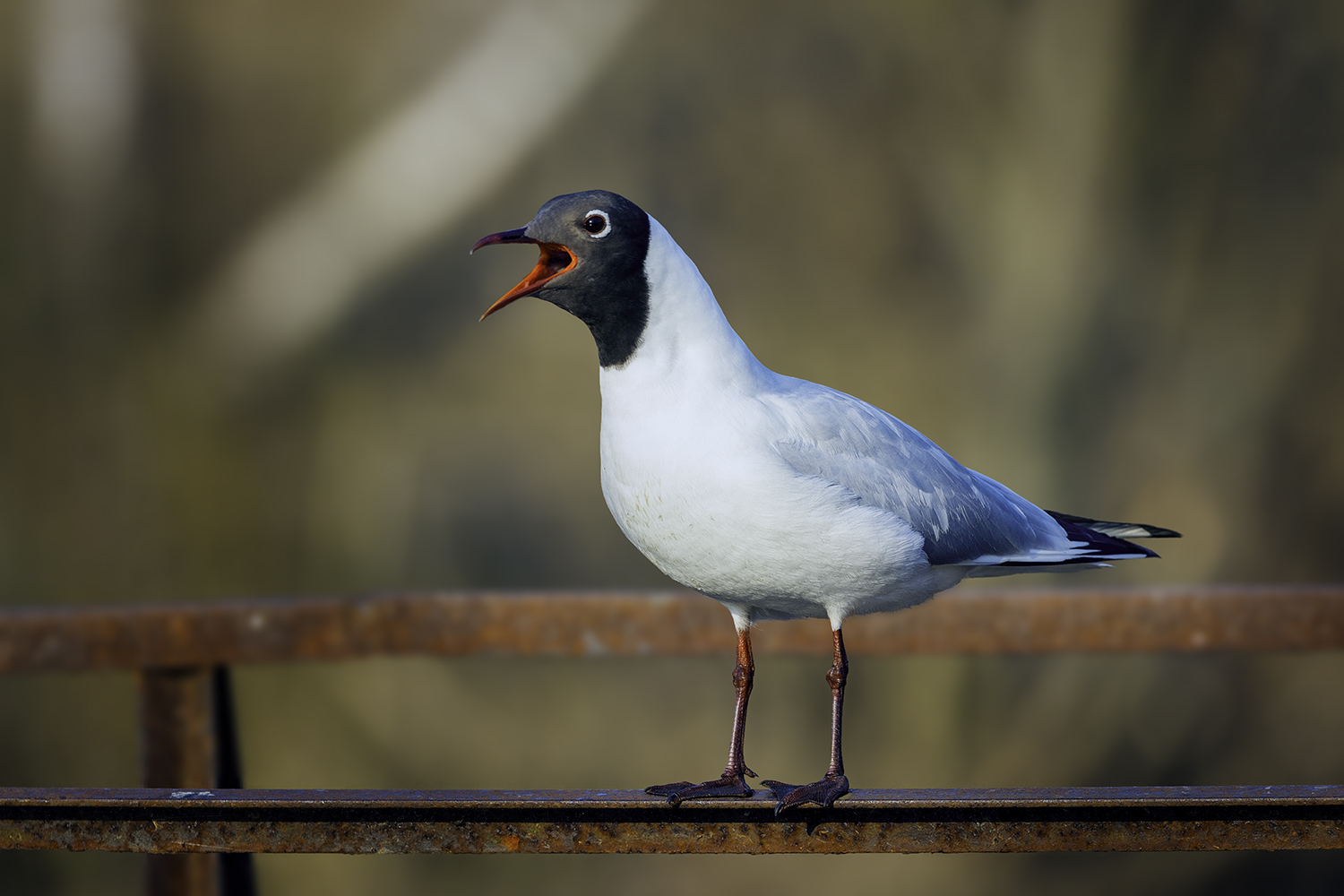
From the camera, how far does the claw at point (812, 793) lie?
934mm

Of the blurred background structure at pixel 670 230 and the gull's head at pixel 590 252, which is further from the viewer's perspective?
the blurred background structure at pixel 670 230

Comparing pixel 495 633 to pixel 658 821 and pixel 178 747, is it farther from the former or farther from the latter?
pixel 658 821

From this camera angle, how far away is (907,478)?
1.13 m

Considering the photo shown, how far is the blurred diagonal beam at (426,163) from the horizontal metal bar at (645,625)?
142 centimetres

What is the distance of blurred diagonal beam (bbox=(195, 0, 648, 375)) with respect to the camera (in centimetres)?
290

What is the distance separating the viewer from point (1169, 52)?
2881 millimetres

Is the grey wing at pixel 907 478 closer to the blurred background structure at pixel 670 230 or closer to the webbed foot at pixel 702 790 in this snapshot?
the webbed foot at pixel 702 790

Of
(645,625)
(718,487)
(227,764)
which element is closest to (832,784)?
(718,487)

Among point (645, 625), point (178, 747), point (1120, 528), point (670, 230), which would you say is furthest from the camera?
point (670, 230)

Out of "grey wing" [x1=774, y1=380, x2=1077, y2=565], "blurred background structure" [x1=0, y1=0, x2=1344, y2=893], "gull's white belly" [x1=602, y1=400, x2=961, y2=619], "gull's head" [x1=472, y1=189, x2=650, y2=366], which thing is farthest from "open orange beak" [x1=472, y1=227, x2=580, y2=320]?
"blurred background structure" [x1=0, y1=0, x2=1344, y2=893]

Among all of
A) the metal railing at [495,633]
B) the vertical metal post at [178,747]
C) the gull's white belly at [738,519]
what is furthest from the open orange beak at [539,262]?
the vertical metal post at [178,747]

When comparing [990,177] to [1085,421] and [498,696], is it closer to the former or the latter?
[1085,421]

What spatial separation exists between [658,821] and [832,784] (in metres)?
0.16

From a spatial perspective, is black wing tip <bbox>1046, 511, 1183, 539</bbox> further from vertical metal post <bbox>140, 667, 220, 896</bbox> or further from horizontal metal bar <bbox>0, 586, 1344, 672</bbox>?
vertical metal post <bbox>140, 667, 220, 896</bbox>
